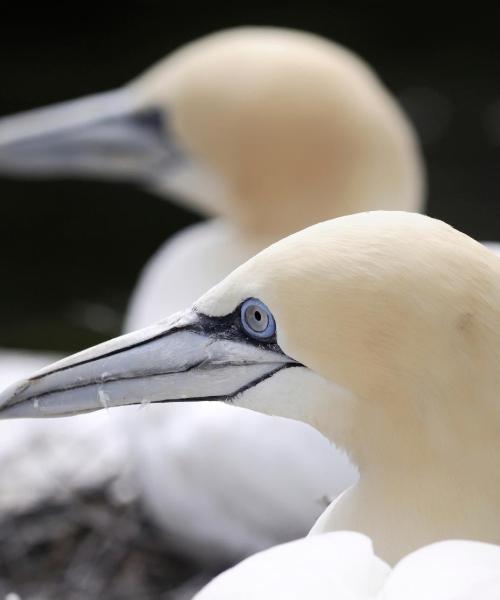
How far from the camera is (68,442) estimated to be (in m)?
4.05

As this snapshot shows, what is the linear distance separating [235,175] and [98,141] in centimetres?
45

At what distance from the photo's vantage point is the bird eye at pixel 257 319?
1781mm

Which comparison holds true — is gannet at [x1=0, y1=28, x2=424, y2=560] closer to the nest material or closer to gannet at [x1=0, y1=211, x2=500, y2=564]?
the nest material

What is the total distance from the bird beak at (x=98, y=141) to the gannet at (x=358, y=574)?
2259mm

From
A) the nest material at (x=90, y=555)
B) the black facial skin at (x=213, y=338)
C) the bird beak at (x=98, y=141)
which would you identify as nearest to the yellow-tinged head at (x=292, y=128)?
the bird beak at (x=98, y=141)

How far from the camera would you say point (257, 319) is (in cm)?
181

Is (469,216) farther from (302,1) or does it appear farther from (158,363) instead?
(158,363)

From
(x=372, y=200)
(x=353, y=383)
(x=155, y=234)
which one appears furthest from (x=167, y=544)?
(x=155, y=234)

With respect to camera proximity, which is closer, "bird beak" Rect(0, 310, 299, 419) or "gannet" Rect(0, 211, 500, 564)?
"gannet" Rect(0, 211, 500, 564)

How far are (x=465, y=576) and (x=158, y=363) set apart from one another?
1.90 feet

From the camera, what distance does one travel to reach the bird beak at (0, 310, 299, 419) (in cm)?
188

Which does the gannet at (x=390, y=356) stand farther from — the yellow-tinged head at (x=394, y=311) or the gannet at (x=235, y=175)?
the gannet at (x=235, y=175)

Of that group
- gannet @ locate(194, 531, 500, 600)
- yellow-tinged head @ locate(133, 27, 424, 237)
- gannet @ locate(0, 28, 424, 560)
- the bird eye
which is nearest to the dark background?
gannet @ locate(0, 28, 424, 560)

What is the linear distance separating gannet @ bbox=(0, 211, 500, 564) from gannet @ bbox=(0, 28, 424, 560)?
3.88ft
